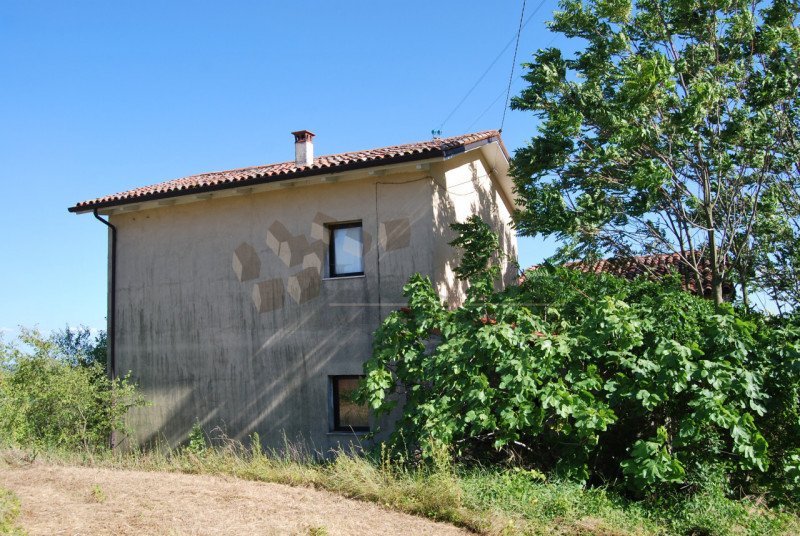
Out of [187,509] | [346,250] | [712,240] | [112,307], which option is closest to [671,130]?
[712,240]

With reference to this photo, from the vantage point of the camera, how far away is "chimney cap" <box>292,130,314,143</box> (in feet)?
45.4

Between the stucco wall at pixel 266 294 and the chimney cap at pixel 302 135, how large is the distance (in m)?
1.57

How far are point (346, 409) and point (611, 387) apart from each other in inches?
212

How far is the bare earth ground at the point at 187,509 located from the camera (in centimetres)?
694

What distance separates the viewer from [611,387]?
8328 millimetres

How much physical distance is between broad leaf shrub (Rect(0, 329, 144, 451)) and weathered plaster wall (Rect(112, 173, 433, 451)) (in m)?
1.45

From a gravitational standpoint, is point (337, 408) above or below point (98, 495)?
above

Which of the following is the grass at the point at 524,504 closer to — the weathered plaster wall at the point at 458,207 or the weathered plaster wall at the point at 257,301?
the weathered plaster wall at the point at 257,301

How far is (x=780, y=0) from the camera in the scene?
11.0 meters

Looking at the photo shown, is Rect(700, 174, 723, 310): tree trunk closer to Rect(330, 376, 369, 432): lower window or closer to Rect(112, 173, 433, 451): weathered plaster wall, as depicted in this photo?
Rect(112, 173, 433, 451): weathered plaster wall

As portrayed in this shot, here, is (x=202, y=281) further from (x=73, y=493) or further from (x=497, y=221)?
(x=497, y=221)

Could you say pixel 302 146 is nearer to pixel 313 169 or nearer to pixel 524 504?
pixel 313 169

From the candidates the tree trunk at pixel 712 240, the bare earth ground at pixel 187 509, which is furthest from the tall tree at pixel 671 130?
the bare earth ground at pixel 187 509

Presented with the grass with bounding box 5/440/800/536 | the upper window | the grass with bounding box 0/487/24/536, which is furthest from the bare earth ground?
the upper window
